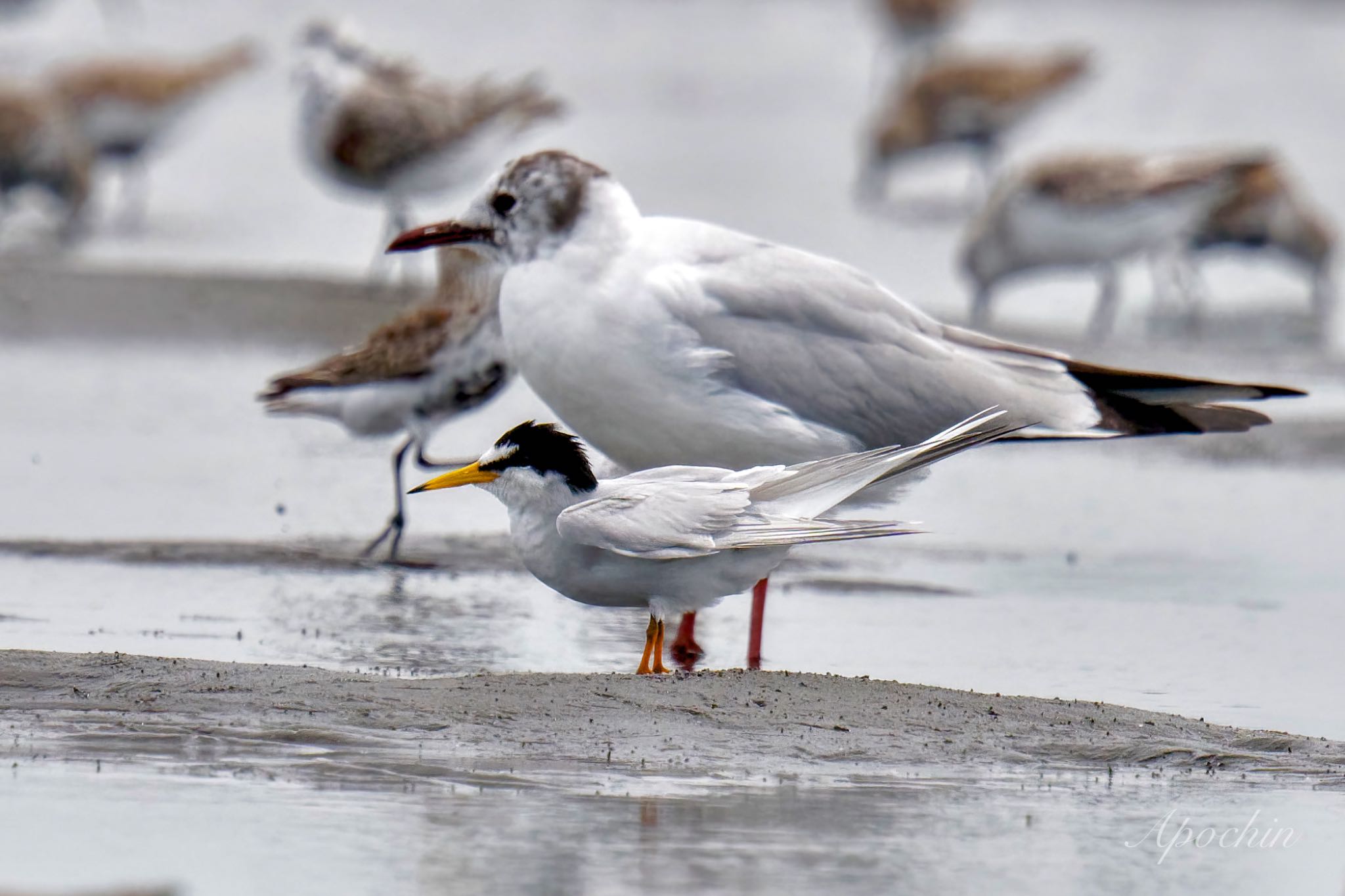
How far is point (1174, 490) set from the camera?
28.0 ft

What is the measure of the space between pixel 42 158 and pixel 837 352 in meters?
9.57

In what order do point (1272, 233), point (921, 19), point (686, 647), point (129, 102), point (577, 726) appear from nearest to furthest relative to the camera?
1. point (577, 726)
2. point (686, 647)
3. point (1272, 233)
4. point (129, 102)
5. point (921, 19)

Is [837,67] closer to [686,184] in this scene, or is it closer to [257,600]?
[686,184]

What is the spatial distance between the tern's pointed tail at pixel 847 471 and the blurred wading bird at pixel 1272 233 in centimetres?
863

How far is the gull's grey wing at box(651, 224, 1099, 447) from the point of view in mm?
6027

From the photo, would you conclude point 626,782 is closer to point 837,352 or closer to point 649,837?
point 649,837

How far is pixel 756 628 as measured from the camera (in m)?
5.84

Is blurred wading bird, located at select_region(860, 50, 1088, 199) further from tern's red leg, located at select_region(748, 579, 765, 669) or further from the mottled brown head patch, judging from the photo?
tern's red leg, located at select_region(748, 579, 765, 669)

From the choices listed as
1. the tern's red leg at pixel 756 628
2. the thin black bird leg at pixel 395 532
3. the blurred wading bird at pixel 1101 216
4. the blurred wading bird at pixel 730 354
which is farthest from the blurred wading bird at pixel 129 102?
the tern's red leg at pixel 756 628

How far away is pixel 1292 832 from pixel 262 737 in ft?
6.68

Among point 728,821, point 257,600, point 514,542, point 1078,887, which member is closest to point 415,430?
point 257,600

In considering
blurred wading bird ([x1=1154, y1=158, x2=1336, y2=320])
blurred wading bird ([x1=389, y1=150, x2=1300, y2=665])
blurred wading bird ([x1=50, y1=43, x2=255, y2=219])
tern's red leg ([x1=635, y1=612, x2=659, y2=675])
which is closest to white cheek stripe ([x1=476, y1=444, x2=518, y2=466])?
tern's red leg ([x1=635, y1=612, x2=659, y2=675])
